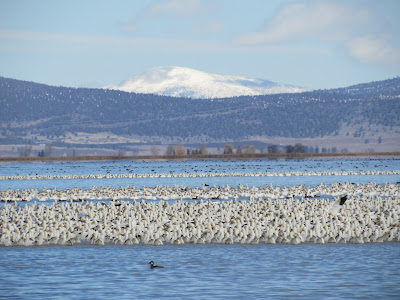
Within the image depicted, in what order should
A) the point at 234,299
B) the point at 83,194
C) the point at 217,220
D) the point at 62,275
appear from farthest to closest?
the point at 83,194 < the point at 217,220 < the point at 62,275 < the point at 234,299

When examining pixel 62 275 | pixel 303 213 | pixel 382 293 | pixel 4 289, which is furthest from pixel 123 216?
pixel 382 293

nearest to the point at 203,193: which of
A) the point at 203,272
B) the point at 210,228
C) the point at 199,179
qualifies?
the point at 210,228

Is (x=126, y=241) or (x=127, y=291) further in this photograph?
(x=126, y=241)

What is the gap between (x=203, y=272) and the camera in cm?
2088

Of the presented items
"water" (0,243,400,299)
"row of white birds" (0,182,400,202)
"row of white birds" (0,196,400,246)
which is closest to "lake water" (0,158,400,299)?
"water" (0,243,400,299)

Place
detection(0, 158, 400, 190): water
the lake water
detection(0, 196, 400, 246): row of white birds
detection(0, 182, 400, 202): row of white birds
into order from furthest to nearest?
detection(0, 158, 400, 190): water, detection(0, 182, 400, 202): row of white birds, detection(0, 196, 400, 246): row of white birds, the lake water

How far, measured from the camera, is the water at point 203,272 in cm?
1831

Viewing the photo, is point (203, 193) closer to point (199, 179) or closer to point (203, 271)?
point (203, 271)

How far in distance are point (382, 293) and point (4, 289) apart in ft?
30.3

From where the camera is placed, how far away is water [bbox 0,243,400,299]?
721 inches

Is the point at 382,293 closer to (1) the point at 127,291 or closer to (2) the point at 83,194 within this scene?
(1) the point at 127,291

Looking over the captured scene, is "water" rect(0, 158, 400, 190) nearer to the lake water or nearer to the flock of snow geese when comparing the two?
the flock of snow geese

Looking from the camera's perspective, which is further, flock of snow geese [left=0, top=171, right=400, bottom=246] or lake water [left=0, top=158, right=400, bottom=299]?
flock of snow geese [left=0, top=171, right=400, bottom=246]

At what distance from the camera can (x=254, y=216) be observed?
29.3 meters
